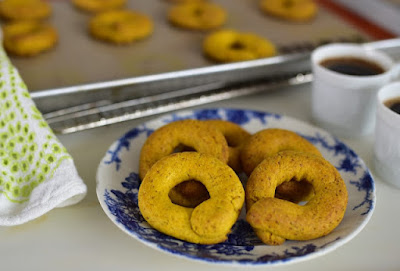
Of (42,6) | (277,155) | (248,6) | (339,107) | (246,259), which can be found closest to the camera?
(246,259)

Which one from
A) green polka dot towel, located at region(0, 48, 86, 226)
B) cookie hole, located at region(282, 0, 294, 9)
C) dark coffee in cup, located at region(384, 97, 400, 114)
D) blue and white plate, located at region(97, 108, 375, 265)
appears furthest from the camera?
cookie hole, located at region(282, 0, 294, 9)

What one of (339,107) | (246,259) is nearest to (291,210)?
(246,259)

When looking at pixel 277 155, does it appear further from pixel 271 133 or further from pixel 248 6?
pixel 248 6

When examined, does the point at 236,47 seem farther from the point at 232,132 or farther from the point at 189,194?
the point at 189,194

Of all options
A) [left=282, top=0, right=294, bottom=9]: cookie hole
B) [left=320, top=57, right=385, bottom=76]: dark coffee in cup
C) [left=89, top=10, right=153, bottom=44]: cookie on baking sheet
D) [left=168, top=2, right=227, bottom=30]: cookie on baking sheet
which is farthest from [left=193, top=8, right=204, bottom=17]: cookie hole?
[left=320, top=57, right=385, bottom=76]: dark coffee in cup

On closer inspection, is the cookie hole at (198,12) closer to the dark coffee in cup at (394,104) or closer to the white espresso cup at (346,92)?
the white espresso cup at (346,92)

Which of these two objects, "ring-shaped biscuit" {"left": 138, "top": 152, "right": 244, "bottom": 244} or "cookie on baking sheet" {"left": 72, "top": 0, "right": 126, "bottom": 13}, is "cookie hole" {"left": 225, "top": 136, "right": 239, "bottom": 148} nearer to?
"ring-shaped biscuit" {"left": 138, "top": 152, "right": 244, "bottom": 244}
